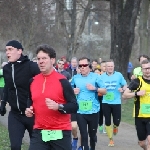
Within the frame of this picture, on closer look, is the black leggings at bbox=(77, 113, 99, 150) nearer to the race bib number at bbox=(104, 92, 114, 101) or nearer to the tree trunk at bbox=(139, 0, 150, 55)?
the race bib number at bbox=(104, 92, 114, 101)

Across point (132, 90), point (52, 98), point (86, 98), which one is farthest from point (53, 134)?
point (86, 98)

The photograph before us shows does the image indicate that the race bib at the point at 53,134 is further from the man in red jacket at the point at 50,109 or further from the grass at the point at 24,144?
the grass at the point at 24,144

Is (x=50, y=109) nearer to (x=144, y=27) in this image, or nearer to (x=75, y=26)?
(x=144, y=27)

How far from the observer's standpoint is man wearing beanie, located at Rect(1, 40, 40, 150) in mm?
8164

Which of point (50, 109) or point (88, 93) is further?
point (88, 93)

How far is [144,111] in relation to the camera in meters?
9.62

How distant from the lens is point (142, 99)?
380 inches

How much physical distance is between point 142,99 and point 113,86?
3.64m

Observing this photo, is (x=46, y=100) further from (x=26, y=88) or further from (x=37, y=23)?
(x=37, y=23)

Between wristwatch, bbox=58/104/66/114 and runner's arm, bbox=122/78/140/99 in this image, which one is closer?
wristwatch, bbox=58/104/66/114

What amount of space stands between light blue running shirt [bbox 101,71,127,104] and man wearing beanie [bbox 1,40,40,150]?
510 centimetres

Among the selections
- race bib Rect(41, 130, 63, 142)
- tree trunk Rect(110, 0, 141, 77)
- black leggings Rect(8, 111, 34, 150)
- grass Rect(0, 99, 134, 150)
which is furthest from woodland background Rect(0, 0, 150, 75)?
race bib Rect(41, 130, 63, 142)

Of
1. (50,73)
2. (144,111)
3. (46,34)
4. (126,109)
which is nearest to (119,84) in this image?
(144,111)

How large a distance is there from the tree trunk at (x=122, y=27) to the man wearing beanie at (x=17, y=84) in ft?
53.2
